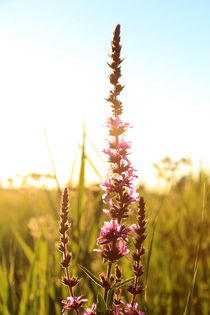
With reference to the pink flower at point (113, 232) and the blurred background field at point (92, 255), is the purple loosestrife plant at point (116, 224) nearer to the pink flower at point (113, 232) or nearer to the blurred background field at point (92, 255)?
the pink flower at point (113, 232)

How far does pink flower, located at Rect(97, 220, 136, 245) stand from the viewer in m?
1.44

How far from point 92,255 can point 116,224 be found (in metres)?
2.11

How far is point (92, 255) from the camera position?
3.45 meters

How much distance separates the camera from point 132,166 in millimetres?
1564

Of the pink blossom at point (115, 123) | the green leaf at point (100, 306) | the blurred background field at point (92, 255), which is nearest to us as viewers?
the green leaf at point (100, 306)

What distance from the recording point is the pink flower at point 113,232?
1.44 metres

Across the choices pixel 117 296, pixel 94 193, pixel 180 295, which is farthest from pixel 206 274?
pixel 117 296

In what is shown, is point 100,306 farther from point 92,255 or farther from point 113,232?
point 92,255

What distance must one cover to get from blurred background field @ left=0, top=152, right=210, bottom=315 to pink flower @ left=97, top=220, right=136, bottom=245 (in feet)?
0.80

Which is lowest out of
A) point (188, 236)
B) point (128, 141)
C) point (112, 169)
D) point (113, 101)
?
point (188, 236)

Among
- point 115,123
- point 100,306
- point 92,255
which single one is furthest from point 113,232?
point 92,255

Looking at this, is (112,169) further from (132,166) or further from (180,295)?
(180,295)

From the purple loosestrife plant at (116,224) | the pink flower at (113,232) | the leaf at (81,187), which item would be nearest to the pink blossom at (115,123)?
the purple loosestrife plant at (116,224)

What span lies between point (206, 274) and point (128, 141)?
11.7 ft
